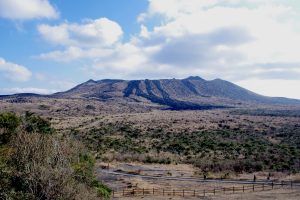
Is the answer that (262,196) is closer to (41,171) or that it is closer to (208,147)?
(41,171)

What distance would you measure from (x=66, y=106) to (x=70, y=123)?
234ft

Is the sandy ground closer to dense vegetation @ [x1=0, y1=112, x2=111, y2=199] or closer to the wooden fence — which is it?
the wooden fence

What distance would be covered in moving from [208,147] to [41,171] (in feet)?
169

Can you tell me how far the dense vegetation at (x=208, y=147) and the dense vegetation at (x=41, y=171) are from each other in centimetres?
3174

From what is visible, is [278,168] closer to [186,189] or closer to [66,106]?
[186,189]

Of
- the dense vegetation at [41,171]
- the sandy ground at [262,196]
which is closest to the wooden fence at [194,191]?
the sandy ground at [262,196]

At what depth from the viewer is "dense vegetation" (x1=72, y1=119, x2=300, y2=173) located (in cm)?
6056

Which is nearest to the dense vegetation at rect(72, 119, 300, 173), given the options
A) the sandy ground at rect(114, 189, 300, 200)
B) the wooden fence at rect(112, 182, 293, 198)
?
the wooden fence at rect(112, 182, 293, 198)

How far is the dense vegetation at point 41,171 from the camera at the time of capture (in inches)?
987

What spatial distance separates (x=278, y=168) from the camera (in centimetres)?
5831

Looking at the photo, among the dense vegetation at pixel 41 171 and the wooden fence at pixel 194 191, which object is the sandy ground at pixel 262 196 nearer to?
the wooden fence at pixel 194 191

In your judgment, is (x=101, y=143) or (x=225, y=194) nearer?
(x=225, y=194)

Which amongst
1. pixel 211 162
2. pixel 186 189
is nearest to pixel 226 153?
pixel 211 162

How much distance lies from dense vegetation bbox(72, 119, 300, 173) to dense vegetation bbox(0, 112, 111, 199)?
3174 cm
